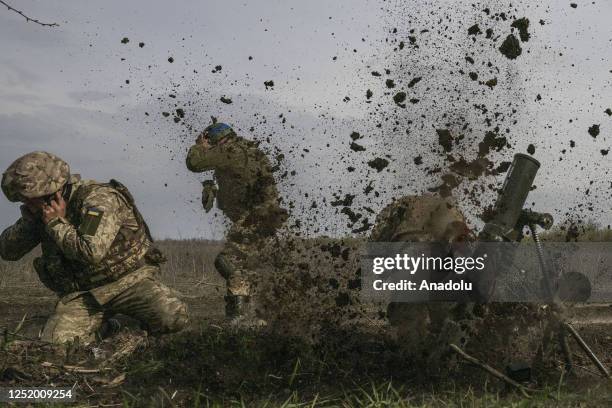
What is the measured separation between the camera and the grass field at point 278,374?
486 centimetres

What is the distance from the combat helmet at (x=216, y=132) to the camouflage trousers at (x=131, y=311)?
7.48ft

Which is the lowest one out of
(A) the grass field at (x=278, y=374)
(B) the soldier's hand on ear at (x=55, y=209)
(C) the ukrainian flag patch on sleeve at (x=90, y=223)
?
(A) the grass field at (x=278, y=374)

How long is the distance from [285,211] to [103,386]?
Result: 10.6 ft

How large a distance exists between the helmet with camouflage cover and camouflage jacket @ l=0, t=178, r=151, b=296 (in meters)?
0.20

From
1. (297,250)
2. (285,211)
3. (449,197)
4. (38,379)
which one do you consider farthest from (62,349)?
(449,197)

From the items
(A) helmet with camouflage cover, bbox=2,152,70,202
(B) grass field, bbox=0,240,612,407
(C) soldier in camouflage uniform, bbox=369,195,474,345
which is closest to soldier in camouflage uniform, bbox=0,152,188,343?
(A) helmet with camouflage cover, bbox=2,152,70,202

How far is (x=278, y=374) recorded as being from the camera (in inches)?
211

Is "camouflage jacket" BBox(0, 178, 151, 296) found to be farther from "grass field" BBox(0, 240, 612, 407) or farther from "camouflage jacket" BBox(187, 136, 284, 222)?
"camouflage jacket" BBox(187, 136, 284, 222)

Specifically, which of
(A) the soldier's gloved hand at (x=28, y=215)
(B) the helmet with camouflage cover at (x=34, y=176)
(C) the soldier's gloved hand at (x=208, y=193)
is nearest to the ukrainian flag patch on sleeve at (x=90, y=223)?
(B) the helmet with camouflage cover at (x=34, y=176)

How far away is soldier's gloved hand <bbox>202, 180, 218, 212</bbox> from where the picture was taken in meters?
8.39

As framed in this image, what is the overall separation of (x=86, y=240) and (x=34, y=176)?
729mm

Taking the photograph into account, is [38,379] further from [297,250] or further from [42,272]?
[297,250]

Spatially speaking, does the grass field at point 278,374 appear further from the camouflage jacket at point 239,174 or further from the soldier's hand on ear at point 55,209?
the camouflage jacket at point 239,174

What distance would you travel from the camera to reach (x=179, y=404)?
4.82 metres
